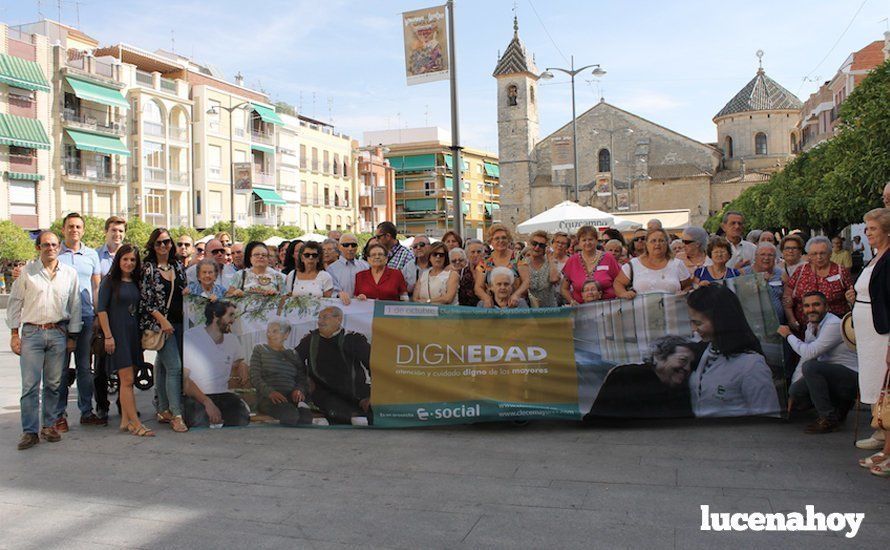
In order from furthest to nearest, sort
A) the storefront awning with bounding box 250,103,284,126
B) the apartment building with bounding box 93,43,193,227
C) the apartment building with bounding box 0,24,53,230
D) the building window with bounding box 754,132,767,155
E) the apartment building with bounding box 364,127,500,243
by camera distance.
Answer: the apartment building with bounding box 364,127,500,243
the building window with bounding box 754,132,767,155
the storefront awning with bounding box 250,103,284,126
the apartment building with bounding box 93,43,193,227
the apartment building with bounding box 0,24,53,230

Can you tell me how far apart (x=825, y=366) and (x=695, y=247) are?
1.84 meters

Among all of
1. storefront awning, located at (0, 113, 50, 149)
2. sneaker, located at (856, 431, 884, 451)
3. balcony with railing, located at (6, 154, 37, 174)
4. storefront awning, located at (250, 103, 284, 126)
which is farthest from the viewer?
storefront awning, located at (250, 103, 284, 126)

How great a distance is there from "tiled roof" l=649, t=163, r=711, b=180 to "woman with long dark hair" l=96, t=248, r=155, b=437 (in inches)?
2445

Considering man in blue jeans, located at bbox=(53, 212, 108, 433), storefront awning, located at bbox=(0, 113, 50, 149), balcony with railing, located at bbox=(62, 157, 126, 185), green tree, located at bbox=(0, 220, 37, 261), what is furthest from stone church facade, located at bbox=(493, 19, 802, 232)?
man in blue jeans, located at bbox=(53, 212, 108, 433)

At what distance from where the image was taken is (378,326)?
731 cm

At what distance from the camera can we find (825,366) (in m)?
6.52

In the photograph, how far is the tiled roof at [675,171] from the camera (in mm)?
64188

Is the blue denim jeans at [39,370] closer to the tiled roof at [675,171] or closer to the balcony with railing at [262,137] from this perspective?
the balcony with railing at [262,137]

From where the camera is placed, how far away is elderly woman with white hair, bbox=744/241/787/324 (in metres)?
7.20

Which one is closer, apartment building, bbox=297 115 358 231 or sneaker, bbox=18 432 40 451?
sneaker, bbox=18 432 40 451

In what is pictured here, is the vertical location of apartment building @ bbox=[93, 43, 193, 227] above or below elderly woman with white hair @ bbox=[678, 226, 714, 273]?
above

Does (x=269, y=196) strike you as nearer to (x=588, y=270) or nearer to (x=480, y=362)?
(x=588, y=270)

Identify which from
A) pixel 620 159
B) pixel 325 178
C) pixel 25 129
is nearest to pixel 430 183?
pixel 325 178

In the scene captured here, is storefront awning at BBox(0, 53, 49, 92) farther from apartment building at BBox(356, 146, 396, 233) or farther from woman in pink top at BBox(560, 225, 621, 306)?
woman in pink top at BBox(560, 225, 621, 306)
